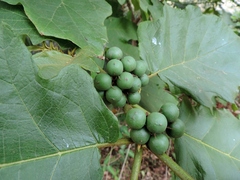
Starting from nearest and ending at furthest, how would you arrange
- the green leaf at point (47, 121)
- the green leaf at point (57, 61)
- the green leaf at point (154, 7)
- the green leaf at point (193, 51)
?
1. the green leaf at point (47, 121)
2. the green leaf at point (57, 61)
3. the green leaf at point (193, 51)
4. the green leaf at point (154, 7)

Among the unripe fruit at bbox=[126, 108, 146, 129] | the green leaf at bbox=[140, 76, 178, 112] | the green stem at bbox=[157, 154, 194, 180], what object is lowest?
the green leaf at bbox=[140, 76, 178, 112]

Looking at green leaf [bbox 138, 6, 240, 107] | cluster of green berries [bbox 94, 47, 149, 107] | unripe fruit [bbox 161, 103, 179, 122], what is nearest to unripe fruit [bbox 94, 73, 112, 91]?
cluster of green berries [bbox 94, 47, 149, 107]

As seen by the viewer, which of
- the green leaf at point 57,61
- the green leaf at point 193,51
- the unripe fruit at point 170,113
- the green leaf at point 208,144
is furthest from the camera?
the green leaf at point 193,51

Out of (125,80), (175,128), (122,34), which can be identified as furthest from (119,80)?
(122,34)

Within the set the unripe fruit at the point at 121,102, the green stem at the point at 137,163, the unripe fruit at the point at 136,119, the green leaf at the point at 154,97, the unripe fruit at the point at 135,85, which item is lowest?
the green leaf at the point at 154,97

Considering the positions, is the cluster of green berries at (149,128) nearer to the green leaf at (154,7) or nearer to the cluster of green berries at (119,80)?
the cluster of green berries at (119,80)

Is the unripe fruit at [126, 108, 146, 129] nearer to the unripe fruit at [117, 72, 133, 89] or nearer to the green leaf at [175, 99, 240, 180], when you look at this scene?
the unripe fruit at [117, 72, 133, 89]

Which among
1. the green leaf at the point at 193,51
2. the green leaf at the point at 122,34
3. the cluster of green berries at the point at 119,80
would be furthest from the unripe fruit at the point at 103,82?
the green leaf at the point at 122,34

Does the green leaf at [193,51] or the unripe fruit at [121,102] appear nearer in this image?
the unripe fruit at [121,102]

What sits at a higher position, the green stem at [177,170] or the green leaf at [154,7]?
the green leaf at [154,7]
